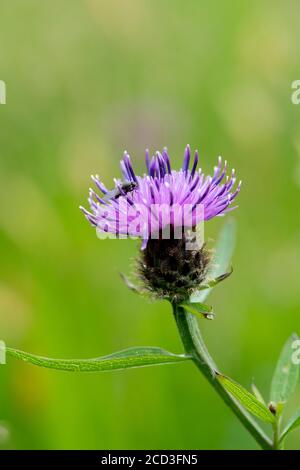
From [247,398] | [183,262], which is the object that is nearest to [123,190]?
[183,262]

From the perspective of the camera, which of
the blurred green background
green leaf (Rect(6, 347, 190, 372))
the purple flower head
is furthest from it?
the blurred green background

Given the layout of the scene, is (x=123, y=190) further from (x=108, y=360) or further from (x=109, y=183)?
(x=109, y=183)

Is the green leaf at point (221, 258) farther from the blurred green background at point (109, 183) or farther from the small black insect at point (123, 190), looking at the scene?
the blurred green background at point (109, 183)

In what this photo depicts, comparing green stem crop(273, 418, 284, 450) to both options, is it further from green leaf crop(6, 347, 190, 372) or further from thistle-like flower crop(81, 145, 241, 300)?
thistle-like flower crop(81, 145, 241, 300)

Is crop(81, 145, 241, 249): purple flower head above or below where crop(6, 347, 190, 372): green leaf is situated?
above

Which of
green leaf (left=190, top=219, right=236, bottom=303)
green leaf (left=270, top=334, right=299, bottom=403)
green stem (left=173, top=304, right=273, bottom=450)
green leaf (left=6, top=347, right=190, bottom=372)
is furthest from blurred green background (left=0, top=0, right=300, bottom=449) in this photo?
green leaf (left=270, top=334, right=299, bottom=403)
